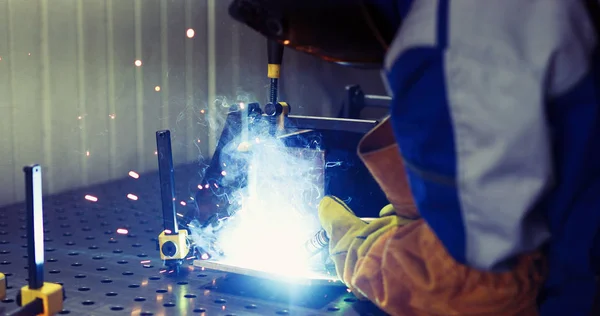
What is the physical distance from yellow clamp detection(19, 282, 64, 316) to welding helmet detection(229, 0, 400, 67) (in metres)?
0.74

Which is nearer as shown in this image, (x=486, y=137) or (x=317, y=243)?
(x=486, y=137)

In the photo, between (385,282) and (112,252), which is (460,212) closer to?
(385,282)

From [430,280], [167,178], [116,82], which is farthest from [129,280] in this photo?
[116,82]

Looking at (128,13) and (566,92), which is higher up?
(128,13)

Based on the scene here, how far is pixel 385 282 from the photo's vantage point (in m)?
1.11

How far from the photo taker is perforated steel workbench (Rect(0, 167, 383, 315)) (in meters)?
1.61

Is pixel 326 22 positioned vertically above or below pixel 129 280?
above

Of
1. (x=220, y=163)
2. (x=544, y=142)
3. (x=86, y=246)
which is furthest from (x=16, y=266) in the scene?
(x=544, y=142)

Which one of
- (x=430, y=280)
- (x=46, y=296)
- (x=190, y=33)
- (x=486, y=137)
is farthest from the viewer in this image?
(x=190, y=33)

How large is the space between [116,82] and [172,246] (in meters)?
1.44

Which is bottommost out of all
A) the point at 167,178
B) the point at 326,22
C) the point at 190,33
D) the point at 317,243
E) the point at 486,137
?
the point at 317,243

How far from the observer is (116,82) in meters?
3.05

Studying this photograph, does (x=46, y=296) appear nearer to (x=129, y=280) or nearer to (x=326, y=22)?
(x=129, y=280)

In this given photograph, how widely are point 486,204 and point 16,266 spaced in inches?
58.1
